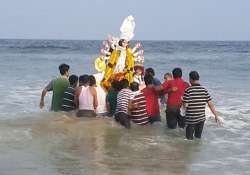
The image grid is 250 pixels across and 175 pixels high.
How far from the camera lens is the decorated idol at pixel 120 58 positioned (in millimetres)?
10805

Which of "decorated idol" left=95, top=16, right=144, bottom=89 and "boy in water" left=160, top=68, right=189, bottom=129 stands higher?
"decorated idol" left=95, top=16, right=144, bottom=89

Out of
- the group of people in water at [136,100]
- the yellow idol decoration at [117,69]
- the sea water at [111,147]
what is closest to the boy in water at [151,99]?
the group of people in water at [136,100]

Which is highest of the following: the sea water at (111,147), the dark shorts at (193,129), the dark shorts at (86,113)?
the dark shorts at (86,113)

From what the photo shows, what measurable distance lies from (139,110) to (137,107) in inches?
4.3

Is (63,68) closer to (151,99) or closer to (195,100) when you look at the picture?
(151,99)

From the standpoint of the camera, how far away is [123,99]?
9523 mm

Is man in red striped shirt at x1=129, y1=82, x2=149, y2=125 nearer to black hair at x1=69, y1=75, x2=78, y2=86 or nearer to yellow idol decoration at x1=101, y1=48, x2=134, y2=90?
yellow idol decoration at x1=101, y1=48, x2=134, y2=90

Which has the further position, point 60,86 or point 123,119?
point 60,86

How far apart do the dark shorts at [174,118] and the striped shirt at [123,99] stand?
29.3 inches

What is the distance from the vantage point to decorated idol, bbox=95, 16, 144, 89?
35.4 feet

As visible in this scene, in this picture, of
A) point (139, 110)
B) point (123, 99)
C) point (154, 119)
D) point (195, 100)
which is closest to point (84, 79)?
point (123, 99)

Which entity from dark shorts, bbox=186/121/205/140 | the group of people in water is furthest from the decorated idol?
dark shorts, bbox=186/121/205/140

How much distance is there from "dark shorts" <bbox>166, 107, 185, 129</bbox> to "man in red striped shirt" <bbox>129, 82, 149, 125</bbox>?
0.41m

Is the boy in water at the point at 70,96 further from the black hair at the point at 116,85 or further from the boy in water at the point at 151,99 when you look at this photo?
the boy in water at the point at 151,99
